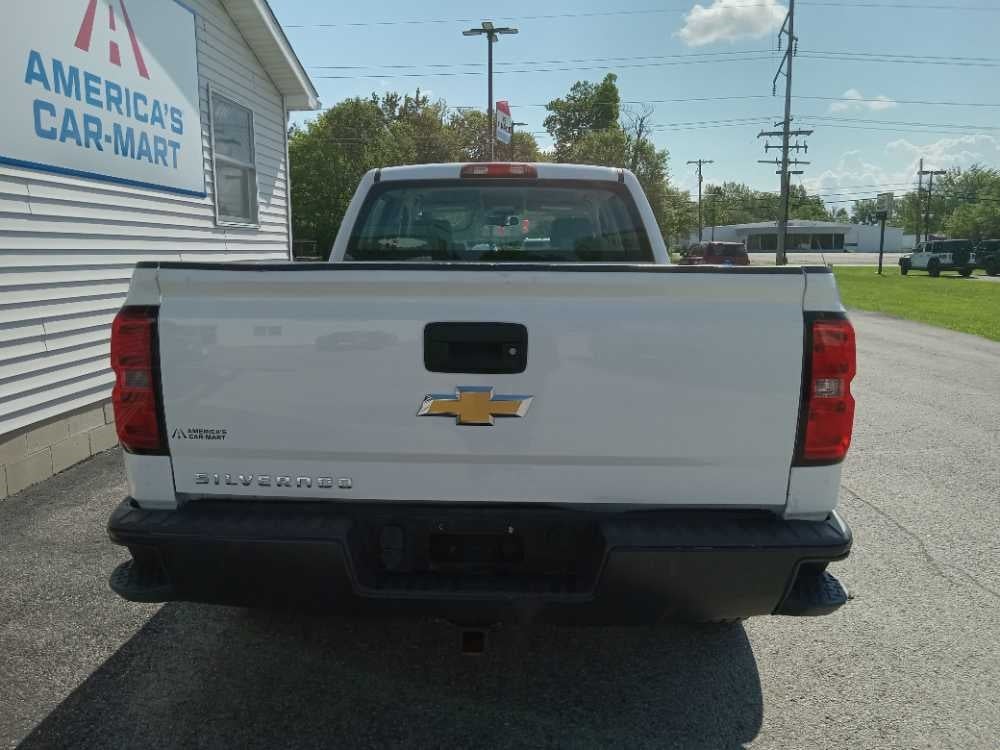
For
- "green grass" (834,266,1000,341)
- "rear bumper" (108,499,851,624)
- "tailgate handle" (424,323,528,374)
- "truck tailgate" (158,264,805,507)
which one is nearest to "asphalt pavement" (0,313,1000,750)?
"rear bumper" (108,499,851,624)

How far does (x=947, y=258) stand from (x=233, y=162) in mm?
42773

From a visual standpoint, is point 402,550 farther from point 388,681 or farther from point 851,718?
point 851,718

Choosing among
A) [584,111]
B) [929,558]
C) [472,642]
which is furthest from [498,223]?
[584,111]

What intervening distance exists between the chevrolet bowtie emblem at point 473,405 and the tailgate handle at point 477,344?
7 centimetres

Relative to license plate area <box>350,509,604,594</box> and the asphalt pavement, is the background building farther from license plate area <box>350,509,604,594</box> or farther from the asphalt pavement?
license plate area <box>350,509,604,594</box>

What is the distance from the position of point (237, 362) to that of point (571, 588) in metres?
1.18

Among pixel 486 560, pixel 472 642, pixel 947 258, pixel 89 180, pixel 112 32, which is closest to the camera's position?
pixel 486 560

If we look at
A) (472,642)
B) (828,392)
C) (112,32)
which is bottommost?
→ (472,642)

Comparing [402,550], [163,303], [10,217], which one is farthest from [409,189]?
[10,217]

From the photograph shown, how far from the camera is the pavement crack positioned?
378cm

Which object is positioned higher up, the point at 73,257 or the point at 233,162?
the point at 233,162

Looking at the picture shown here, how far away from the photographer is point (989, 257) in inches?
1750

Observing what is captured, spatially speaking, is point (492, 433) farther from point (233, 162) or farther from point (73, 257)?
point (233, 162)

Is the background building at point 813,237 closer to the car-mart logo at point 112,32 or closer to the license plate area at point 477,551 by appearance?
the car-mart logo at point 112,32
